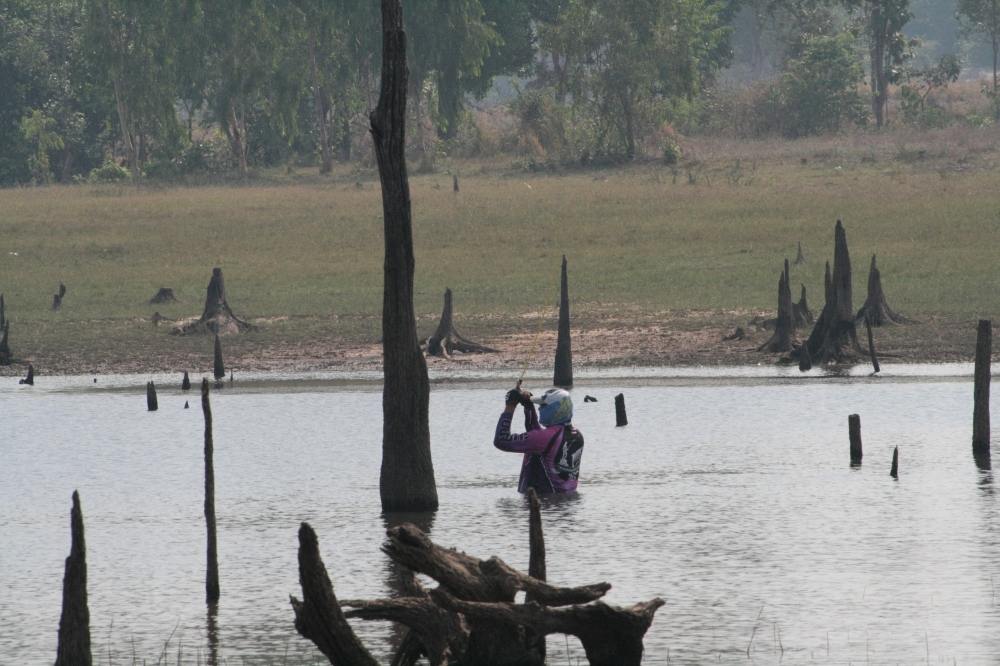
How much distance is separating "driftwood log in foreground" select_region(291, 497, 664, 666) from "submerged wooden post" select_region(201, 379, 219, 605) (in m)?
4.89

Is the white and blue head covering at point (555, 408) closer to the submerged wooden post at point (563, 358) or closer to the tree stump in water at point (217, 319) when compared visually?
the submerged wooden post at point (563, 358)

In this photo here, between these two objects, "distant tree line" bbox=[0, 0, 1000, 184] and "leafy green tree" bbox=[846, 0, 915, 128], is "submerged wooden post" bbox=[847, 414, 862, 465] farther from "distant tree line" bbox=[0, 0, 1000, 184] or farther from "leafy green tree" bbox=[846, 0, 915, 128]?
"leafy green tree" bbox=[846, 0, 915, 128]

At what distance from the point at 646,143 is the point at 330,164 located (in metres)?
15.3

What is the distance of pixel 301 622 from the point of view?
15.3 meters

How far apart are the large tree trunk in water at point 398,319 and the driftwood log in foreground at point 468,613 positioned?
8427 mm

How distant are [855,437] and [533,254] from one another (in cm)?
3037

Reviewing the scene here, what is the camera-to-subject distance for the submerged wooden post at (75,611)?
590 inches

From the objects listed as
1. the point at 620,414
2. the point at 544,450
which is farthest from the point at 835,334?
the point at 544,450

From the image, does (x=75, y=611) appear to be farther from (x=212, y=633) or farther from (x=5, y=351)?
(x=5, y=351)

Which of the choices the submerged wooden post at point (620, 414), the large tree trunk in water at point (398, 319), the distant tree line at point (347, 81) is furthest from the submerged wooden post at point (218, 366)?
the distant tree line at point (347, 81)

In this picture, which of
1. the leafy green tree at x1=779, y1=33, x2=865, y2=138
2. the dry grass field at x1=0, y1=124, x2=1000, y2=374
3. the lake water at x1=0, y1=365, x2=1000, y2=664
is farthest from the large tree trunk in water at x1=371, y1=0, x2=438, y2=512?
the leafy green tree at x1=779, y1=33, x2=865, y2=138

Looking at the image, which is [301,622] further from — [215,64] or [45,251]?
[215,64]

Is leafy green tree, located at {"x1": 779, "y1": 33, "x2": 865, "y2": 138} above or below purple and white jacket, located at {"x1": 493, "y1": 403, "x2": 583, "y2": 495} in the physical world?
above

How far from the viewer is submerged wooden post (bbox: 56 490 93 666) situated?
15.0m
